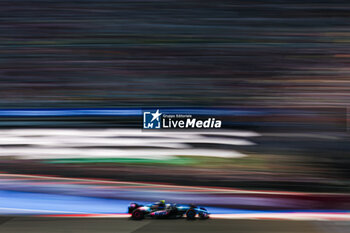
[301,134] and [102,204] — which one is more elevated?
[301,134]

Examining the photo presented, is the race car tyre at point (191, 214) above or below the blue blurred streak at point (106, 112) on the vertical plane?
below

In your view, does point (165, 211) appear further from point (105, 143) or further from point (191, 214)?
point (105, 143)

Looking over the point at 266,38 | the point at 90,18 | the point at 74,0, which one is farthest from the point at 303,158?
the point at 74,0

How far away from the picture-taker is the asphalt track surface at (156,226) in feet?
9.07

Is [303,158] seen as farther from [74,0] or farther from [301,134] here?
[74,0]

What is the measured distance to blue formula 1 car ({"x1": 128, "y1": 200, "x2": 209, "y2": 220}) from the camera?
2.83 metres

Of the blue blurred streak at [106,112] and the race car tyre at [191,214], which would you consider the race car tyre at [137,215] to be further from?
the blue blurred streak at [106,112]

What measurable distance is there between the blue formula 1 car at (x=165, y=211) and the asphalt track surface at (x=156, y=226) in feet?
0.23

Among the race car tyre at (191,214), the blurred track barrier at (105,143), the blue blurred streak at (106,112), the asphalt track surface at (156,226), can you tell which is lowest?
the asphalt track surface at (156,226)

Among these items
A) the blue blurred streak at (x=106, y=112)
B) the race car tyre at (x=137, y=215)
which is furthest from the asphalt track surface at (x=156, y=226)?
the blue blurred streak at (x=106, y=112)

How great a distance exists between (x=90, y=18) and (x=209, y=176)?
75.4 inches

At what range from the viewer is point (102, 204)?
2.90 m

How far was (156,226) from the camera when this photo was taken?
2.84 meters

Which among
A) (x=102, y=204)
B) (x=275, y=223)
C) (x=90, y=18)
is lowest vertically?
(x=275, y=223)
